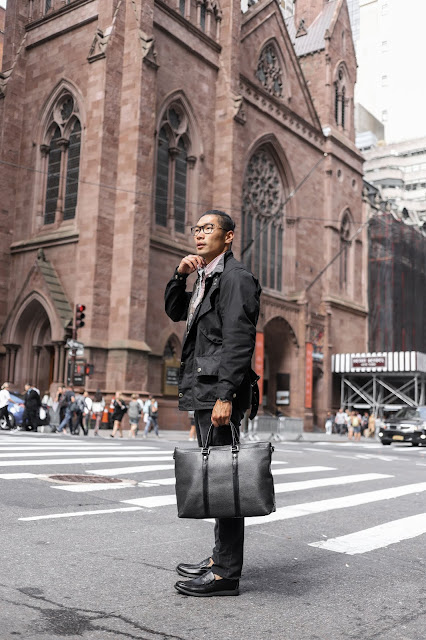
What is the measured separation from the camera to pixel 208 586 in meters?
3.64

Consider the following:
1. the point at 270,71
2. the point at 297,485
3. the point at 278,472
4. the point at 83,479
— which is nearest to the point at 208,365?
the point at 83,479

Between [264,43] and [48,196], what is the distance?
627 inches

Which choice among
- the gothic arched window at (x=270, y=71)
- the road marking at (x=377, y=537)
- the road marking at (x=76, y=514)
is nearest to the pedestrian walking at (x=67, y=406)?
the road marking at (x=76, y=514)

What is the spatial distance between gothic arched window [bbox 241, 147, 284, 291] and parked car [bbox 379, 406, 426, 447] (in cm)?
1302

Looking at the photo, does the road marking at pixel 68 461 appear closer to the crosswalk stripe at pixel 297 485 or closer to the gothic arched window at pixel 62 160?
the crosswalk stripe at pixel 297 485

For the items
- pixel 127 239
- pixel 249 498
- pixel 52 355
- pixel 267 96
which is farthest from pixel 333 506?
pixel 267 96

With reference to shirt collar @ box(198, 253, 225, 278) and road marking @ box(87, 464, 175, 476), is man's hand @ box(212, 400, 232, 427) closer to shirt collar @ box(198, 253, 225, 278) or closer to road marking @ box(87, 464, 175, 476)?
shirt collar @ box(198, 253, 225, 278)

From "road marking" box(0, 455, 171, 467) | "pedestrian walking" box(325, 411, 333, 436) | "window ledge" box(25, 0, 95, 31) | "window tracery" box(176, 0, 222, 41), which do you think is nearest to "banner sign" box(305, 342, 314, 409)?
"pedestrian walking" box(325, 411, 333, 436)

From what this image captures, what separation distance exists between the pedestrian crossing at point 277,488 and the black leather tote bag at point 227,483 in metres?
1.69

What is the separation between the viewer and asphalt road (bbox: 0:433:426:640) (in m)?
3.12

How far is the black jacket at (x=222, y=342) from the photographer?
12.0 ft

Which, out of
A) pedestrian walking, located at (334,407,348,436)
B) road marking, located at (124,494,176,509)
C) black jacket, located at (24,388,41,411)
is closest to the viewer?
road marking, located at (124,494,176,509)

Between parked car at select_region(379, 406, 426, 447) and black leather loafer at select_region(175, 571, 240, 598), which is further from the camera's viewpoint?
parked car at select_region(379, 406, 426, 447)

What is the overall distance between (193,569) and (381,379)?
42.8 meters
